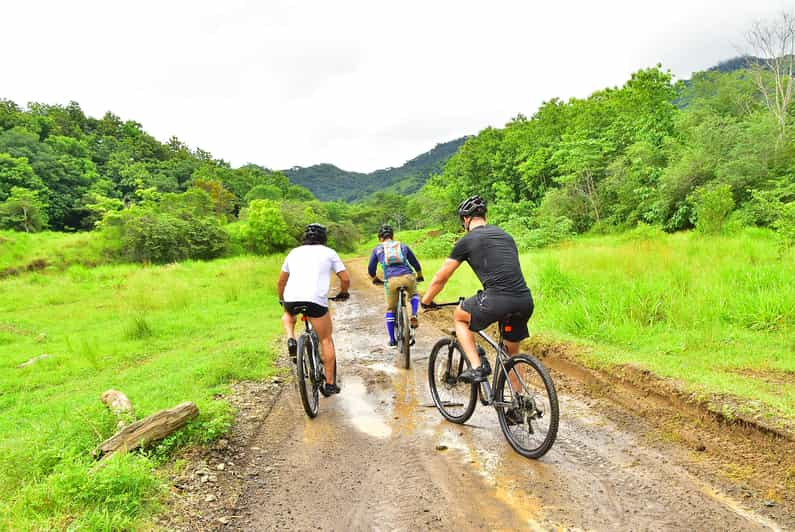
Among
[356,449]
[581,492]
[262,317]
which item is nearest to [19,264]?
[262,317]

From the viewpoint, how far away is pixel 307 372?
5.14 metres

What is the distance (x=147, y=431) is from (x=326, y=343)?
2.07 meters

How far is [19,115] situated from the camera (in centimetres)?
7375

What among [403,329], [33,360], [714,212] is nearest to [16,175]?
[33,360]

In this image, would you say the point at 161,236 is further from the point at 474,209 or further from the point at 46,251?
the point at 474,209

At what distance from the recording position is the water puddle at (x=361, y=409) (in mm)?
4531

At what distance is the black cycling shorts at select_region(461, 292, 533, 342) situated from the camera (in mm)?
3746

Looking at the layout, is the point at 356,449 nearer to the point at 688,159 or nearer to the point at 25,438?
the point at 25,438

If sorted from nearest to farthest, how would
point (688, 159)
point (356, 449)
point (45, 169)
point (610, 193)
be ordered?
1. point (356, 449)
2. point (688, 159)
3. point (610, 193)
4. point (45, 169)

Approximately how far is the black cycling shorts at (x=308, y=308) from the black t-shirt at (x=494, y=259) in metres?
1.91

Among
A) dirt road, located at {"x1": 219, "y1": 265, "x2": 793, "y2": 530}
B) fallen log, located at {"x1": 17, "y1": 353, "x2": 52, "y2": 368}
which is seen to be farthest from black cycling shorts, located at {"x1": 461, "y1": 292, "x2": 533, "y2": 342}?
fallen log, located at {"x1": 17, "y1": 353, "x2": 52, "y2": 368}

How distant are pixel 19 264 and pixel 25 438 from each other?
3325 cm

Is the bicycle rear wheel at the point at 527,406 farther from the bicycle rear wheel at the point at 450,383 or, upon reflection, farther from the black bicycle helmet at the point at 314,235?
the black bicycle helmet at the point at 314,235

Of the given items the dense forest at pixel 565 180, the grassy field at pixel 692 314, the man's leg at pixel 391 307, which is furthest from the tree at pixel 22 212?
the grassy field at pixel 692 314
